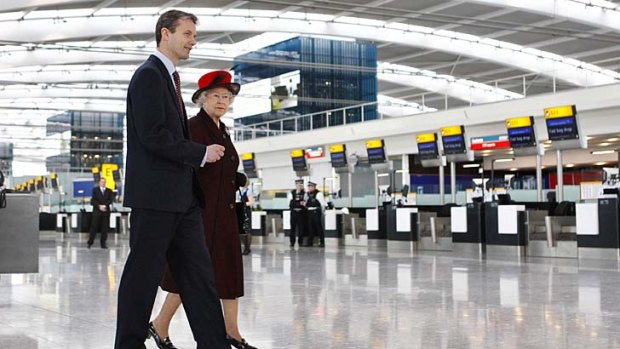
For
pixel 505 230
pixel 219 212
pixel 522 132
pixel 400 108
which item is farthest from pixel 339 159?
pixel 219 212

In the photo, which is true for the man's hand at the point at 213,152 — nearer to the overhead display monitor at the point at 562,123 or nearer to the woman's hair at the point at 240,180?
the woman's hair at the point at 240,180

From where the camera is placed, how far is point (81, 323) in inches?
249

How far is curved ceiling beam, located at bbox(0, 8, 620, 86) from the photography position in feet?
107

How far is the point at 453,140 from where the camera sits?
2309cm

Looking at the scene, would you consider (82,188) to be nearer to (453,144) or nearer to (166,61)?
(453,144)

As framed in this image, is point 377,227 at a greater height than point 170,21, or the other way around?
point 170,21

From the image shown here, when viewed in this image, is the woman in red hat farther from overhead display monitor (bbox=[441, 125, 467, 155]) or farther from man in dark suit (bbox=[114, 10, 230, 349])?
overhead display monitor (bbox=[441, 125, 467, 155])

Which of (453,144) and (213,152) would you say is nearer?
(213,152)

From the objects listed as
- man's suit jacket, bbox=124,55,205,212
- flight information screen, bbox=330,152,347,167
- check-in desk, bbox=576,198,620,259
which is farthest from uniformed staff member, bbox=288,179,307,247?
man's suit jacket, bbox=124,55,205,212

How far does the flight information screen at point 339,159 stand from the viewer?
28.2 metres

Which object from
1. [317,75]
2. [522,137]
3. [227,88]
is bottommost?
[227,88]

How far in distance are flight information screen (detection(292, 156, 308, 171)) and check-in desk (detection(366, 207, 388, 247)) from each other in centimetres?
706

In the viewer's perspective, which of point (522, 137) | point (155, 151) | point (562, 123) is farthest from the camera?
point (522, 137)

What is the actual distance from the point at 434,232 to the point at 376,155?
20.0ft
